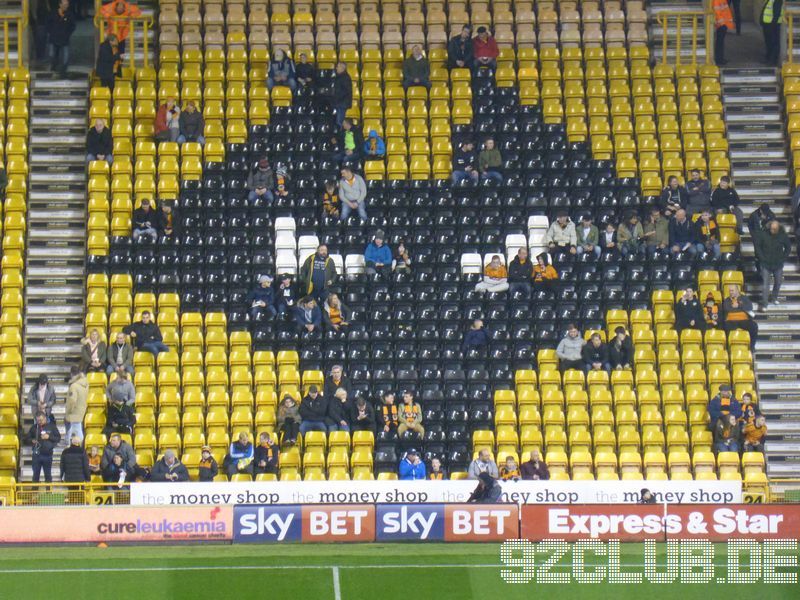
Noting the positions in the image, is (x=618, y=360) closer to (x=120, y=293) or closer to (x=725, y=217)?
(x=725, y=217)

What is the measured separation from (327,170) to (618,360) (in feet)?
22.0

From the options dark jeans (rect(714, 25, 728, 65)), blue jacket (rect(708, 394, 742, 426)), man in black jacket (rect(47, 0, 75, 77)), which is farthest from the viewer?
dark jeans (rect(714, 25, 728, 65))

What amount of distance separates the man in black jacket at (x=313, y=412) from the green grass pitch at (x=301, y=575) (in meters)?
3.08

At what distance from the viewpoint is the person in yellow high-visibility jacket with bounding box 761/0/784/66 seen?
36.5 meters

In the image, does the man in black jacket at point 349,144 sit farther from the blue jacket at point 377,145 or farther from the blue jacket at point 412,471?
the blue jacket at point 412,471

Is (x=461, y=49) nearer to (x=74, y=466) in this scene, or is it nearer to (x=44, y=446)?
(x=44, y=446)

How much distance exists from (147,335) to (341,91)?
6521mm

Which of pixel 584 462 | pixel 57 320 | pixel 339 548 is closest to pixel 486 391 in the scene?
pixel 584 462

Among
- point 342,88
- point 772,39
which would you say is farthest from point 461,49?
point 772,39

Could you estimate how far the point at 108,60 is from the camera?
3419 cm

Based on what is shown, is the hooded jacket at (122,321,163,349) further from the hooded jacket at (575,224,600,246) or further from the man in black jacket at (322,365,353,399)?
the hooded jacket at (575,224,600,246)

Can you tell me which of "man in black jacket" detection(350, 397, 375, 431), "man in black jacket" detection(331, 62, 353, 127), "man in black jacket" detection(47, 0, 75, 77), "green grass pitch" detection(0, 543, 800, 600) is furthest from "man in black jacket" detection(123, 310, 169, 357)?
"man in black jacket" detection(47, 0, 75, 77)

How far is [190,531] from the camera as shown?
27531 mm

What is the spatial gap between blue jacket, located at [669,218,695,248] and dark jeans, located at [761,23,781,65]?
219 inches
